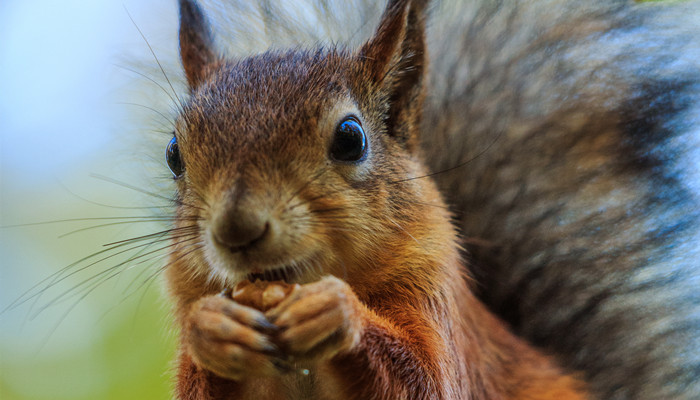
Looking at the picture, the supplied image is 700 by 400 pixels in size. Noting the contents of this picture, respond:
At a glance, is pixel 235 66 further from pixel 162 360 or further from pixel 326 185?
pixel 162 360

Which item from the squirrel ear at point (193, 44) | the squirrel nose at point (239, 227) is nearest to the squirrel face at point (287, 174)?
the squirrel nose at point (239, 227)

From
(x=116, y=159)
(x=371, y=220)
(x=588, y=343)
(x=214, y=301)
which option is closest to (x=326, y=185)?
(x=371, y=220)

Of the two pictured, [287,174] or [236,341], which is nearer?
[236,341]

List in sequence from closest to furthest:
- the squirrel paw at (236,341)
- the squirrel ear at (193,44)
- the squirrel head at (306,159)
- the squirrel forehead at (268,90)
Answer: the squirrel paw at (236,341), the squirrel head at (306,159), the squirrel forehead at (268,90), the squirrel ear at (193,44)

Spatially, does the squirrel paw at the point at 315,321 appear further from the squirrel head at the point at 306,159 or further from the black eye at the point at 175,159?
the black eye at the point at 175,159

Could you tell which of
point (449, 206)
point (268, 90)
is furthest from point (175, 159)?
point (449, 206)

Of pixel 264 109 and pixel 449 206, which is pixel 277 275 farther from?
pixel 449 206
